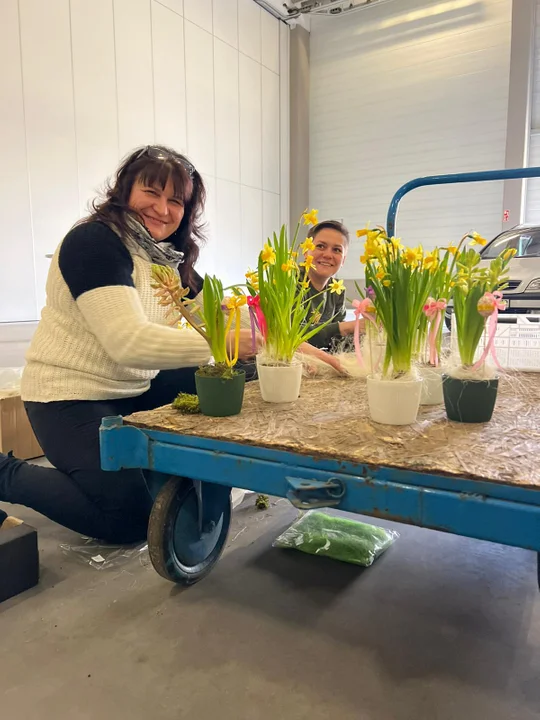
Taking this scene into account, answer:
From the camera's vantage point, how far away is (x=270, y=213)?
547 cm

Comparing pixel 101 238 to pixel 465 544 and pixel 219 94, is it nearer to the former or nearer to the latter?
pixel 465 544

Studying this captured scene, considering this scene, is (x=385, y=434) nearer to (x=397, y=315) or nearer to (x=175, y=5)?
(x=397, y=315)

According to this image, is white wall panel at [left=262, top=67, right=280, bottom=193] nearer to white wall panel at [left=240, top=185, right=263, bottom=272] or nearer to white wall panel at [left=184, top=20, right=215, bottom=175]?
white wall panel at [left=240, top=185, right=263, bottom=272]

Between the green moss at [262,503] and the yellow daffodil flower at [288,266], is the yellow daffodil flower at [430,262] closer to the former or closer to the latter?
the yellow daffodil flower at [288,266]

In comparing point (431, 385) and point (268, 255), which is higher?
point (268, 255)

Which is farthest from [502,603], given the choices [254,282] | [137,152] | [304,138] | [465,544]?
[304,138]

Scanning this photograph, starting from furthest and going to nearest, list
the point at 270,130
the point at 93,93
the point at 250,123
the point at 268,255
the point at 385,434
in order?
the point at 270,130 < the point at 250,123 < the point at 93,93 < the point at 268,255 < the point at 385,434

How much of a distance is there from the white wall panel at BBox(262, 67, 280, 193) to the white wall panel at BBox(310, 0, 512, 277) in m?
0.46

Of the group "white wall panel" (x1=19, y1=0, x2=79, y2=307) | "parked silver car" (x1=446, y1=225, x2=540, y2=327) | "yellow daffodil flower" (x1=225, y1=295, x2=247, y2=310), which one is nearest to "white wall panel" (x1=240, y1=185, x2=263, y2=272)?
"white wall panel" (x1=19, y1=0, x2=79, y2=307)

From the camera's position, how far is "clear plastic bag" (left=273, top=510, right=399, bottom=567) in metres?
1.59

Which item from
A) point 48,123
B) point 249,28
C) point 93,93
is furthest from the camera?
point 249,28

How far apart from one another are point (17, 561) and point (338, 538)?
0.89m

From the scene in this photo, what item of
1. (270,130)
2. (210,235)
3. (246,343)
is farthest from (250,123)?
(246,343)

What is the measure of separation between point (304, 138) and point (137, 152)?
14.3 feet
